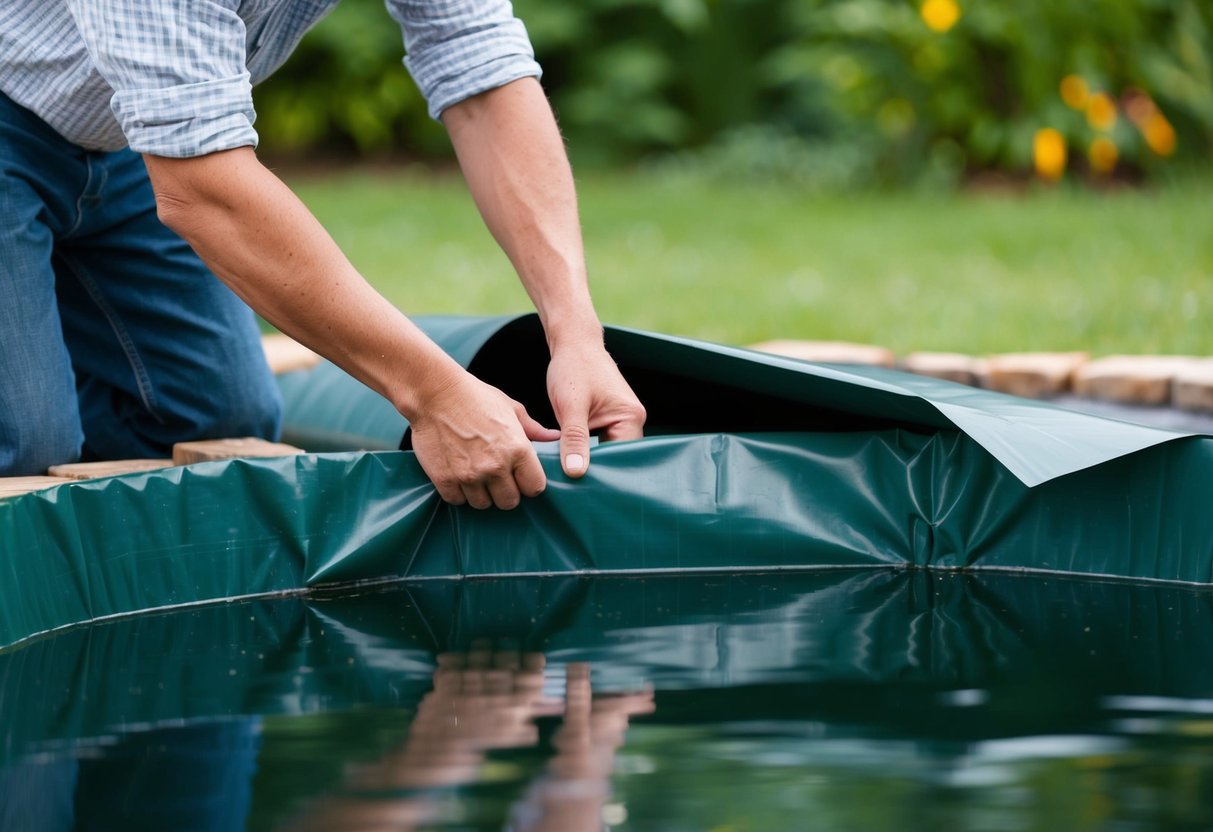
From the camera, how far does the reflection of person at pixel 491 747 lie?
3.90ft

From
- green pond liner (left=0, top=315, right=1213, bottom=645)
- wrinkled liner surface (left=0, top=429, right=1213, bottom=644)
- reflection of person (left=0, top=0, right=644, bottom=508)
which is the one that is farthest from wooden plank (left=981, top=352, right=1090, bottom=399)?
reflection of person (left=0, top=0, right=644, bottom=508)

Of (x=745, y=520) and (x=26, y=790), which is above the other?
(x=745, y=520)

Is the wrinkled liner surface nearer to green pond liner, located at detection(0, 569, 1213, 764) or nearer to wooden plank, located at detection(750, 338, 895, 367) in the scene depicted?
green pond liner, located at detection(0, 569, 1213, 764)

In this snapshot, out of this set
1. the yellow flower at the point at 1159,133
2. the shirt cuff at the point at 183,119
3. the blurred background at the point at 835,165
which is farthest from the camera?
the yellow flower at the point at 1159,133

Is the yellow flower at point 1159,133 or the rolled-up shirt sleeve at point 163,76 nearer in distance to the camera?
the rolled-up shirt sleeve at point 163,76

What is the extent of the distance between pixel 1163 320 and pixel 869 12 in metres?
3.23

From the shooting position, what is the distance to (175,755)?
1358 mm

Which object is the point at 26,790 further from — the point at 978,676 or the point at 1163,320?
the point at 1163,320

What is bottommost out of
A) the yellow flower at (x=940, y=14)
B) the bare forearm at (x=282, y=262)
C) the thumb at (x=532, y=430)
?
the thumb at (x=532, y=430)

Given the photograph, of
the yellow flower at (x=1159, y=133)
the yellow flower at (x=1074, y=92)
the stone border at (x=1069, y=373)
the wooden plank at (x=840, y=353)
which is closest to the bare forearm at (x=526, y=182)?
the stone border at (x=1069, y=373)

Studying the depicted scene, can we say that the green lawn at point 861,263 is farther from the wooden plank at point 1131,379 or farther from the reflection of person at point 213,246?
the reflection of person at point 213,246

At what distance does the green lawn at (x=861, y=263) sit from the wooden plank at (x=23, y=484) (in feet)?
7.22

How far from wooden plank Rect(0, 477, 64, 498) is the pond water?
190 mm

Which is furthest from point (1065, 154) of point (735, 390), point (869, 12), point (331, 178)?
point (735, 390)
